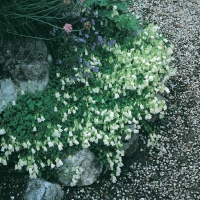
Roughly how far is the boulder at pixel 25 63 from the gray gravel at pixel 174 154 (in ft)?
5.15

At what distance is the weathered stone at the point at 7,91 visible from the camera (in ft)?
15.8

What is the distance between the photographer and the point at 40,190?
167 inches

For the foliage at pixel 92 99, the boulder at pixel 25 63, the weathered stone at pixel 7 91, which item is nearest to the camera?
the foliage at pixel 92 99

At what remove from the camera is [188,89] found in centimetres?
641

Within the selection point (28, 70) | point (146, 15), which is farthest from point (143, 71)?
point (146, 15)

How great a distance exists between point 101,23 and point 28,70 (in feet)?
5.47

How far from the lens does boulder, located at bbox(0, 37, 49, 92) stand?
497 cm

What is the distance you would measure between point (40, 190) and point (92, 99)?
1.53 metres

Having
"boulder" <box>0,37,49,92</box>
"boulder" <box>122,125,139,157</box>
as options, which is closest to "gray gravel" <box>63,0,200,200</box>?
"boulder" <box>122,125,139,157</box>

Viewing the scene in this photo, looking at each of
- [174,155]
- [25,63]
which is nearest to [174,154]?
[174,155]

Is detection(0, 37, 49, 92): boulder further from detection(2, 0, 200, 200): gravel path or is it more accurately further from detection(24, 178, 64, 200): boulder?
detection(2, 0, 200, 200): gravel path

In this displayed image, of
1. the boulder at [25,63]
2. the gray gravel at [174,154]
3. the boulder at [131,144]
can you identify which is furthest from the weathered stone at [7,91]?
the boulder at [131,144]

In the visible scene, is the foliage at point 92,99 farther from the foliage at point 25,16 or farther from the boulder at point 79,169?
the foliage at point 25,16

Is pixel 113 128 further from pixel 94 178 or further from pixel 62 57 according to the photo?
pixel 62 57
